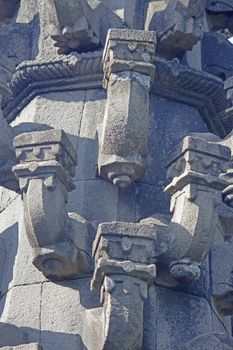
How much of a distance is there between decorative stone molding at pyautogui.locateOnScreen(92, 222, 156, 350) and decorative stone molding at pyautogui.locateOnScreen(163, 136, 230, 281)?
313 millimetres

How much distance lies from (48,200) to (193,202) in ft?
3.06

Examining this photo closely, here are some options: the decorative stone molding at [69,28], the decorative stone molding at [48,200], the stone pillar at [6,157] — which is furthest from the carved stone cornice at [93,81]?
the decorative stone molding at [48,200]

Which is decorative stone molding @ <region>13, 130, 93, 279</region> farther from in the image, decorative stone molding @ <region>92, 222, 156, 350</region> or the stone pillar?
the stone pillar

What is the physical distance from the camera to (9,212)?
974cm

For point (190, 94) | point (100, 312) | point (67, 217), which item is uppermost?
point (190, 94)

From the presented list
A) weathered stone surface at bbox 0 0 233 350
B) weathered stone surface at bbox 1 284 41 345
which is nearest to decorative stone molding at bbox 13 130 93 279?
weathered stone surface at bbox 0 0 233 350

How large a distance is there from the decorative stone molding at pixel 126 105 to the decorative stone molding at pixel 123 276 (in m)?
0.73

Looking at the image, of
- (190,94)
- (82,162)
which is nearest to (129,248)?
(82,162)

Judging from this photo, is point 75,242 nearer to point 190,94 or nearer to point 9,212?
point 9,212

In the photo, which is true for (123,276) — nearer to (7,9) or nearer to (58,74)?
(58,74)

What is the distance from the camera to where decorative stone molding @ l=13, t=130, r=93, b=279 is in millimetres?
8812

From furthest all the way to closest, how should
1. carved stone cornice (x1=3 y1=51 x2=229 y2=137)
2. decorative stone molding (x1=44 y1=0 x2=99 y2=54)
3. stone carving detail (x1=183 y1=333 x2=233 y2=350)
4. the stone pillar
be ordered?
carved stone cornice (x1=3 y1=51 x2=229 y2=137) → decorative stone molding (x1=44 y1=0 x2=99 y2=54) → the stone pillar → stone carving detail (x1=183 y1=333 x2=233 y2=350)

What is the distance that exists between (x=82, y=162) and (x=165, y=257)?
113cm

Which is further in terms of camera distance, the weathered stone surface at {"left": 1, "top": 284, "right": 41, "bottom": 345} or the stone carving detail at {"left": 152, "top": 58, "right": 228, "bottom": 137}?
the stone carving detail at {"left": 152, "top": 58, "right": 228, "bottom": 137}
